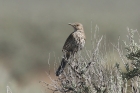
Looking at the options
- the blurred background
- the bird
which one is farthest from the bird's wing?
the blurred background

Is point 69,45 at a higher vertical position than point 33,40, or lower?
lower

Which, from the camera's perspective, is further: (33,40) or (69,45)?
(33,40)

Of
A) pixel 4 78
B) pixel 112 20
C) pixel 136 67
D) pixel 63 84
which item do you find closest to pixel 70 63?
pixel 63 84

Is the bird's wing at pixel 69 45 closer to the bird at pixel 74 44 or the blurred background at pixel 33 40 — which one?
the bird at pixel 74 44

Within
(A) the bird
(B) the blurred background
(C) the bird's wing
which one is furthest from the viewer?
(B) the blurred background

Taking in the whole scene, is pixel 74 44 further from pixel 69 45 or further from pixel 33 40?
pixel 33 40

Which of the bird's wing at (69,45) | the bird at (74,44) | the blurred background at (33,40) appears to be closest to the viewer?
the bird at (74,44)

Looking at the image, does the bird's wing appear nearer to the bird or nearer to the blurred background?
the bird

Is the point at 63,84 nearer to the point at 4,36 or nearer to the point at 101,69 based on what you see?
the point at 101,69

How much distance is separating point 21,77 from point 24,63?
74.1 inches

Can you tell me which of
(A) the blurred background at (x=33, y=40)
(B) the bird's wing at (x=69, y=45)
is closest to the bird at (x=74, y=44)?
(B) the bird's wing at (x=69, y=45)

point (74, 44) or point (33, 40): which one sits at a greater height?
point (33, 40)

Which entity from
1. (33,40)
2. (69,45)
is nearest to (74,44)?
(69,45)

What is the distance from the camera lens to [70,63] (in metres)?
7.89
